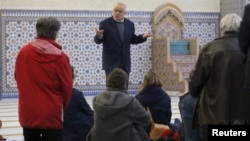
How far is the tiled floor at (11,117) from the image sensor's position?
20.3ft

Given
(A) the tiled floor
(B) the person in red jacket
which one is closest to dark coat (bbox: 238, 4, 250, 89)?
(B) the person in red jacket

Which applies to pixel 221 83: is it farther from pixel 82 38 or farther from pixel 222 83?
pixel 82 38

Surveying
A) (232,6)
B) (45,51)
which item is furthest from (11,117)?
(232,6)

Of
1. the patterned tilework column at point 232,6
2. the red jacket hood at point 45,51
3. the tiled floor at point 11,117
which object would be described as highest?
the patterned tilework column at point 232,6

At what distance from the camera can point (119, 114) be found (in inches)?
158

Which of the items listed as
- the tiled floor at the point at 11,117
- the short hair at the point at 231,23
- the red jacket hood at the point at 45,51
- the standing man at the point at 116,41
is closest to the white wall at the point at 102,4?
the tiled floor at the point at 11,117

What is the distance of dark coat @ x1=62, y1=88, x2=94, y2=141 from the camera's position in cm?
476

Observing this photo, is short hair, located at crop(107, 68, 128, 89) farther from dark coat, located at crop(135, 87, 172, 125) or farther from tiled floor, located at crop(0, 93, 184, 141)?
tiled floor, located at crop(0, 93, 184, 141)

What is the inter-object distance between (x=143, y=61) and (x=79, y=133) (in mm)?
7082

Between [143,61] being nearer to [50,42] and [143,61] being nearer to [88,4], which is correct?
[88,4]

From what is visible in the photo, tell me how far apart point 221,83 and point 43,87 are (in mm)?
1054

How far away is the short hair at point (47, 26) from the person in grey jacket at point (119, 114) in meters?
0.48

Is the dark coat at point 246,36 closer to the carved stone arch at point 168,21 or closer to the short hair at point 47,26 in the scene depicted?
the short hair at point 47,26

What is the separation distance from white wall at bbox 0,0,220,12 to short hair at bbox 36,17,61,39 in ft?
23.5
